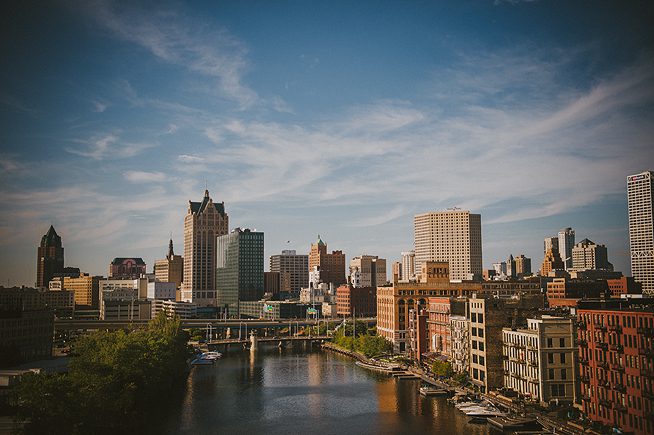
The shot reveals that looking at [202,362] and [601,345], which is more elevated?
[601,345]

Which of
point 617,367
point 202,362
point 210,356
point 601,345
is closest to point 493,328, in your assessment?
point 601,345

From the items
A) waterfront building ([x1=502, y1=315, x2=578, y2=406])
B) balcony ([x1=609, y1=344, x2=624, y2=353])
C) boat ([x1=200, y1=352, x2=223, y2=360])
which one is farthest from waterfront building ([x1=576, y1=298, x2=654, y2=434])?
boat ([x1=200, y1=352, x2=223, y2=360])

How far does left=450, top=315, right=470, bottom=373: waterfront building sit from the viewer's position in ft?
343

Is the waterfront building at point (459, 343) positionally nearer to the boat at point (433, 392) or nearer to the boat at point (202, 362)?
the boat at point (433, 392)

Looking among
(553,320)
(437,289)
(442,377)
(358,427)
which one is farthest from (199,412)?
(437,289)

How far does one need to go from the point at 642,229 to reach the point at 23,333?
494 ft

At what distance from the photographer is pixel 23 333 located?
125500 mm

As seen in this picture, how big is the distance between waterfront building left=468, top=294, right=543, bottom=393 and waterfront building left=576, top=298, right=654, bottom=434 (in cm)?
2126

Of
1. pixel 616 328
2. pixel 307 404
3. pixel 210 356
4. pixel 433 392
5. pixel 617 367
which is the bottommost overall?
pixel 307 404

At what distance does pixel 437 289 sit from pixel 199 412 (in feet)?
260

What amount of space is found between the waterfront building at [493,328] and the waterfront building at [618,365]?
21260 mm

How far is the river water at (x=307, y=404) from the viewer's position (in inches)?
3125

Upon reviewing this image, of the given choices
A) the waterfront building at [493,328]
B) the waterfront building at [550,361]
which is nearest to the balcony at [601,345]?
the waterfront building at [550,361]

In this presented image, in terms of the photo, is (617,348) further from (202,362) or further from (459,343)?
(202,362)
